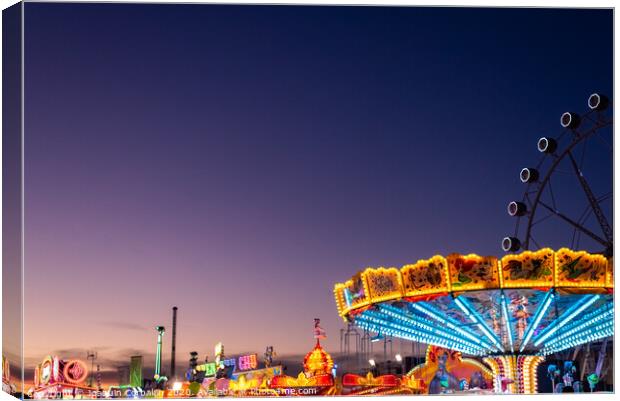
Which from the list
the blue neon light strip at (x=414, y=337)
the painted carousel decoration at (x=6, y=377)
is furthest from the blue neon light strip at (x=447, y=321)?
the painted carousel decoration at (x=6, y=377)

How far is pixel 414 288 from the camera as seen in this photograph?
21.5m

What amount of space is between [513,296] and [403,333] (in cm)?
604

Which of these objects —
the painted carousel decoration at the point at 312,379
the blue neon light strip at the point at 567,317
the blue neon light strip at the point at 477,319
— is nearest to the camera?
the painted carousel decoration at the point at 312,379

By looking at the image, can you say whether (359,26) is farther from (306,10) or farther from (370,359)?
(370,359)

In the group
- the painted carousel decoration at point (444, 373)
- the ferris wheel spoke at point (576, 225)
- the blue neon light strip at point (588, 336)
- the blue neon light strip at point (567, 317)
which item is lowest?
the painted carousel decoration at point (444, 373)

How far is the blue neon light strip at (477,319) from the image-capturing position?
22686 mm

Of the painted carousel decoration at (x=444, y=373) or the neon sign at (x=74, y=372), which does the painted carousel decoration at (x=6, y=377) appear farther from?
the painted carousel decoration at (x=444, y=373)

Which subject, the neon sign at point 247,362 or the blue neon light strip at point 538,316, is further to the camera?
the neon sign at point 247,362

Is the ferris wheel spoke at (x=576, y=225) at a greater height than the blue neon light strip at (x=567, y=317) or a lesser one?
greater

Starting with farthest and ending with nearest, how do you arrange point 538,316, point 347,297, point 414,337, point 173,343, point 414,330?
1. point 173,343
2. point 414,337
3. point 414,330
4. point 347,297
5. point 538,316

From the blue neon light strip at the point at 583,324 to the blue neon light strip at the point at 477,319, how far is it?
1.50 metres

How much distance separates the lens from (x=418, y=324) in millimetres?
26047

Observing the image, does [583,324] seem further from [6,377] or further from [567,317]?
[6,377]

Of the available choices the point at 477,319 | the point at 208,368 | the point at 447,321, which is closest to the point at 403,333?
the point at 447,321
